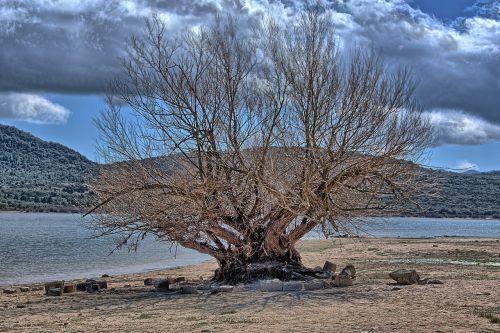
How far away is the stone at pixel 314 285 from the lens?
16.7 meters

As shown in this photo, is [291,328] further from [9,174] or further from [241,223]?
[9,174]

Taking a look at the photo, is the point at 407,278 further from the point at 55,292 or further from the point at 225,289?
the point at 55,292

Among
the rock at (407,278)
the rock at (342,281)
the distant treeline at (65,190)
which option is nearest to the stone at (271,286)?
the rock at (342,281)

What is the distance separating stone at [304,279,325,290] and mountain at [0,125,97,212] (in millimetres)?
79717

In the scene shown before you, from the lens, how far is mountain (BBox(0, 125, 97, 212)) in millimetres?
130000

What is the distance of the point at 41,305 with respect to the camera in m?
16.5

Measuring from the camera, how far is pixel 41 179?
17262cm

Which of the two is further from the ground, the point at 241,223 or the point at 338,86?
the point at 338,86

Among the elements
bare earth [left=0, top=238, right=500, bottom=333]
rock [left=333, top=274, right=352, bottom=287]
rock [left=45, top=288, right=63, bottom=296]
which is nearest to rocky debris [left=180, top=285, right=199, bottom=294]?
bare earth [left=0, top=238, right=500, bottom=333]

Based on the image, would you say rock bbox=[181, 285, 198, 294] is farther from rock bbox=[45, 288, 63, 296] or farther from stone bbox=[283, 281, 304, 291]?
rock bbox=[45, 288, 63, 296]

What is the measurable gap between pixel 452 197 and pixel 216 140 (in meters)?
97.9

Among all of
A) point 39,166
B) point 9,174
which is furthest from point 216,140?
point 39,166

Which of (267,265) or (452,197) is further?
(452,197)

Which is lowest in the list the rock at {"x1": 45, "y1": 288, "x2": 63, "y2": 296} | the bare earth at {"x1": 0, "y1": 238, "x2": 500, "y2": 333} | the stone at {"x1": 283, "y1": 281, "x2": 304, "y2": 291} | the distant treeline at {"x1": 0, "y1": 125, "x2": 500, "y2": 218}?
the bare earth at {"x1": 0, "y1": 238, "x2": 500, "y2": 333}
